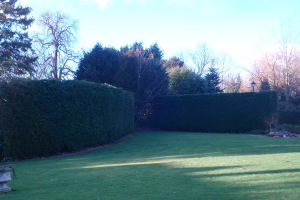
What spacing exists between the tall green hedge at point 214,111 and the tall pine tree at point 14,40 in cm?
1393

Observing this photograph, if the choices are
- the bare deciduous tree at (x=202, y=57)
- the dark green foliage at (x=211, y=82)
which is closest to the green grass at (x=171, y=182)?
the dark green foliage at (x=211, y=82)

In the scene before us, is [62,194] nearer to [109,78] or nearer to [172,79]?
[109,78]

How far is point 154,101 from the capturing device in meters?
24.0

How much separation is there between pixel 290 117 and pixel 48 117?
22.0 metres

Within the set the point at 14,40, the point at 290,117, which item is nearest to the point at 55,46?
the point at 14,40

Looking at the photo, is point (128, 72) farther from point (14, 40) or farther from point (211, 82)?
point (14, 40)

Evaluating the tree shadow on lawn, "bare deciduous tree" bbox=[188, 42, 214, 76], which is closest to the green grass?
the tree shadow on lawn

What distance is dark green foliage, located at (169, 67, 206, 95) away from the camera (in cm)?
2778

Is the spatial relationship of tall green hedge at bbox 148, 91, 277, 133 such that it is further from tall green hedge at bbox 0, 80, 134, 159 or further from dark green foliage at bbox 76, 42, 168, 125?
tall green hedge at bbox 0, 80, 134, 159

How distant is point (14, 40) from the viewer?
23031 mm

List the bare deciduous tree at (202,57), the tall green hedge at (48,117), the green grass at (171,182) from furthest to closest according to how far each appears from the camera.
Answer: the bare deciduous tree at (202,57) < the tall green hedge at (48,117) < the green grass at (171,182)

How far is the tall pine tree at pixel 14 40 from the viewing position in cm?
2192

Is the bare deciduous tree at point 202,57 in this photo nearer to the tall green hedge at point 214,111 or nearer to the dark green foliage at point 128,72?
the dark green foliage at point 128,72

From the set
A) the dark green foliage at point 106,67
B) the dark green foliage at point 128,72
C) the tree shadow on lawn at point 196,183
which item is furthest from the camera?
the dark green foliage at point 128,72
